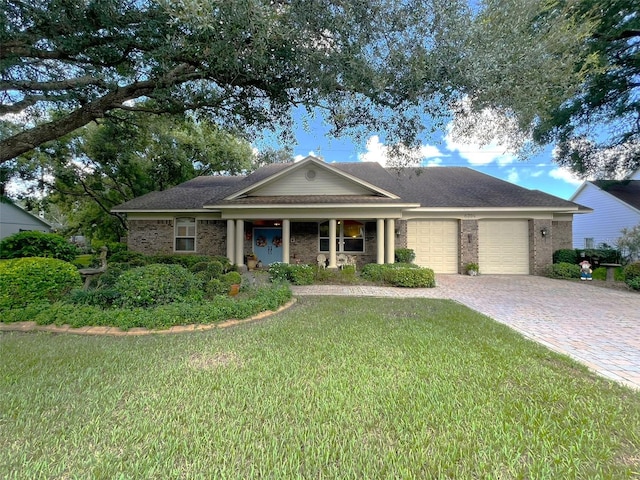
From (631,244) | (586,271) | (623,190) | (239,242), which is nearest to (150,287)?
(239,242)

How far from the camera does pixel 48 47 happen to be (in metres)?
6.50

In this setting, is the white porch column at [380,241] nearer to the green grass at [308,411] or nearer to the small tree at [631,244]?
the green grass at [308,411]

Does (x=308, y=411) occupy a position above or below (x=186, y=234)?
below

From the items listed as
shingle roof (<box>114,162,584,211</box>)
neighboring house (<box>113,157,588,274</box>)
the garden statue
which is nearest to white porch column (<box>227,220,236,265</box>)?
neighboring house (<box>113,157,588,274</box>)

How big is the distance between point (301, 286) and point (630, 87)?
17.6 m

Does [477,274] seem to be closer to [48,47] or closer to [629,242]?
[629,242]

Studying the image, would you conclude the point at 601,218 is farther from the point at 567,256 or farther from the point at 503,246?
the point at 503,246

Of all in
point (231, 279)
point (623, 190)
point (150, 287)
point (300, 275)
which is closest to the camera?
point (150, 287)

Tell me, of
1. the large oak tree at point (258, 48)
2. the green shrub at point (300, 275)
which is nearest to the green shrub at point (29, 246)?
the large oak tree at point (258, 48)

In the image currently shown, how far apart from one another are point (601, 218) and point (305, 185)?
66.5ft

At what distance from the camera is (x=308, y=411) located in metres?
2.48

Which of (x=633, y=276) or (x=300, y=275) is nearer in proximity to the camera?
(x=633, y=276)

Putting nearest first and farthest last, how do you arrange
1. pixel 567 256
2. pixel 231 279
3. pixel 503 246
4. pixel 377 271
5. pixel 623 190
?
pixel 231 279 < pixel 377 271 < pixel 567 256 < pixel 503 246 < pixel 623 190

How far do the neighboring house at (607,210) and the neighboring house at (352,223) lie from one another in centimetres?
656
